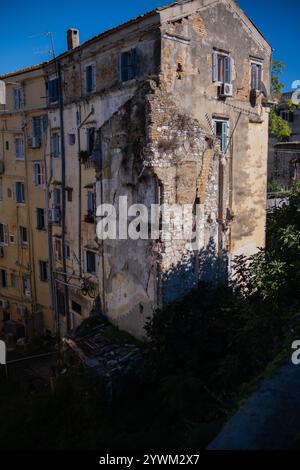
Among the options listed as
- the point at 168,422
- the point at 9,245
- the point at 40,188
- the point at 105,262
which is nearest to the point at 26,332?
the point at 9,245

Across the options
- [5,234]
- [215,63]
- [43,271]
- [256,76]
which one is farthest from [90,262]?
[256,76]

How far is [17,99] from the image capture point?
2423cm

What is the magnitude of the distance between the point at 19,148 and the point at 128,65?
11000 mm

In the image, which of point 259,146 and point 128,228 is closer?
point 128,228

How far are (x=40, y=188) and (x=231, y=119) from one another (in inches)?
458

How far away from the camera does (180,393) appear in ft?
36.0

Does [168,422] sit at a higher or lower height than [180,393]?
lower

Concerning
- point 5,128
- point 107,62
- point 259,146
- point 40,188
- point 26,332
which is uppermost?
point 107,62

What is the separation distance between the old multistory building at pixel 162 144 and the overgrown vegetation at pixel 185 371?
180 centimetres

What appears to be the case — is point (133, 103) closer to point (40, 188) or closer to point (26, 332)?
point (40, 188)

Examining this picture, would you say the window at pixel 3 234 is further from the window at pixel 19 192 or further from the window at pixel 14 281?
the window at pixel 19 192

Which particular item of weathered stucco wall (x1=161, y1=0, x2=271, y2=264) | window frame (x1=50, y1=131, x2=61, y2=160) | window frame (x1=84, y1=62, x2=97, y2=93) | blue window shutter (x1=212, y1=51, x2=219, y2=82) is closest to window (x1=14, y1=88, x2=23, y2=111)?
window frame (x1=50, y1=131, x2=61, y2=160)

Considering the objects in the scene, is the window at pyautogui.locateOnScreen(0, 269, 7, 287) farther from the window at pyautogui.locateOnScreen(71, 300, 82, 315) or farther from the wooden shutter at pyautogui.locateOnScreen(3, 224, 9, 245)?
the window at pyautogui.locateOnScreen(71, 300, 82, 315)

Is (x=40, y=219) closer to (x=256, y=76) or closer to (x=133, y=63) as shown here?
(x=133, y=63)
